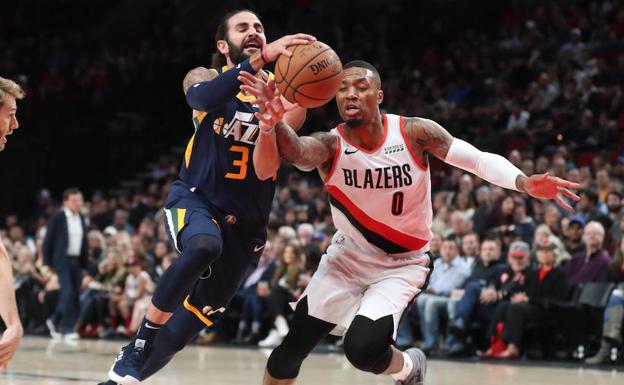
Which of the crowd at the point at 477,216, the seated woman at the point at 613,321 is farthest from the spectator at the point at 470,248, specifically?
the seated woman at the point at 613,321

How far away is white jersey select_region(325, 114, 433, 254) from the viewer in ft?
19.3

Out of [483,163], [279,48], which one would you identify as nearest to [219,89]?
[279,48]

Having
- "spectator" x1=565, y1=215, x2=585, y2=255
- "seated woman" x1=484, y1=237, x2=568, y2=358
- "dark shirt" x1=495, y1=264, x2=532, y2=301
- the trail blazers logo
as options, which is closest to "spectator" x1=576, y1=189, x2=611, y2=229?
"spectator" x1=565, y1=215, x2=585, y2=255

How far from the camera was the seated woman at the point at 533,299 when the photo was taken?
10.8 meters

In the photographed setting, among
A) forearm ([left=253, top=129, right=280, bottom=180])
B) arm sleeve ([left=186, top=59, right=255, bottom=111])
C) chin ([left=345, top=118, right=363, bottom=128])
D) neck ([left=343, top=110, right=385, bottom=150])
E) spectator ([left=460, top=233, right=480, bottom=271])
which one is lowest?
spectator ([left=460, top=233, right=480, bottom=271])

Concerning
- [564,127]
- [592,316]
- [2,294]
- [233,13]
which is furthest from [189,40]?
[2,294]

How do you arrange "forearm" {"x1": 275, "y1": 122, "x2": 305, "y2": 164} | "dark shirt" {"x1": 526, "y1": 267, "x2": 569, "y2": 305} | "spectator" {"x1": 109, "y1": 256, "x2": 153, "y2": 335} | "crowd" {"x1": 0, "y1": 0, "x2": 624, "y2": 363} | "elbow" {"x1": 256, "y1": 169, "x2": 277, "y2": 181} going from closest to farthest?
1. "forearm" {"x1": 275, "y1": 122, "x2": 305, "y2": 164}
2. "elbow" {"x1": 256, "y1": 169, "x2": 277, "y2": 181}
3. "dark shirt" {"x1": 526, "y1": 267, "x2": 569, "y2": 305}
4. "crowd" {"x1": 0, "y1": 0, "x2": 624, "y2": 363}
5. "spectator" {"x1": 109, "y1": 256, "x2": 153, "y2": 335}

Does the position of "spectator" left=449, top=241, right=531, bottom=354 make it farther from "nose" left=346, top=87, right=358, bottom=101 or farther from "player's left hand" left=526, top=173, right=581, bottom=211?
"nose" left=346, top=87, right=358, bottom=101

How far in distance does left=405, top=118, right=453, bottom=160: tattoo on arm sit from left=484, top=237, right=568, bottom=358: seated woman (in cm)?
522

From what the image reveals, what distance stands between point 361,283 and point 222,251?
2.76 ft

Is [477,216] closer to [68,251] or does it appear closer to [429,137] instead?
[68,251]

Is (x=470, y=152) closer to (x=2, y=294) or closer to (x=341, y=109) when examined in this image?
(x=341, y=109)

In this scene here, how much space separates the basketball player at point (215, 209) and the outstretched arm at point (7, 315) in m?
1.93

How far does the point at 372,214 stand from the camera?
5.95m
